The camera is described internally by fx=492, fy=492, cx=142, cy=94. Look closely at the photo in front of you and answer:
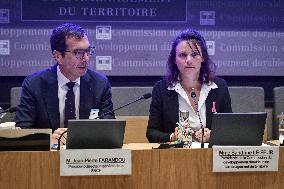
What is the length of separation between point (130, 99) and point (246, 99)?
3.73ft

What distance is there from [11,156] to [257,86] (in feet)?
11.3

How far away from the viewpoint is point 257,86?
16.8 ft

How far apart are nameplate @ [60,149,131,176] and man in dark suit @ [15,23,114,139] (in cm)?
127

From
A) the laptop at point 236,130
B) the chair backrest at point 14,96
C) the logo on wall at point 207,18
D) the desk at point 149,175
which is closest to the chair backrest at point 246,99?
the logo on wall at point 207,18

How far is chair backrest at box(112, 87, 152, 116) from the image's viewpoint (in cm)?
465

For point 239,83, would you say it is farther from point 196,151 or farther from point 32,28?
point 196,151

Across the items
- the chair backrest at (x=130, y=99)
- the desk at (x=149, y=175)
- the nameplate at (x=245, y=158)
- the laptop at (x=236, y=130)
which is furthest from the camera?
the chair backrest at (x=130, y=99)

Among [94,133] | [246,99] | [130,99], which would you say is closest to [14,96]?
[130,99]

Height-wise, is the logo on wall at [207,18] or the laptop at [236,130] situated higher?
the logo on wall at [207,18]

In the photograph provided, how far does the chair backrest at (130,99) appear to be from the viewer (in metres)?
4.65

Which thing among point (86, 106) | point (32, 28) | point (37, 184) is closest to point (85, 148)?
point (37, 184)

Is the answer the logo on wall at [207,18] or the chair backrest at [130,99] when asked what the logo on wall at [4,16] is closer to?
the chair backrest at [130,99]

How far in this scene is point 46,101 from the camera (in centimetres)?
349

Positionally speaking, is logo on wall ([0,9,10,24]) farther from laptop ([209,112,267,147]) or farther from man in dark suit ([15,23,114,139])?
laptop ([209,112,267,147])
